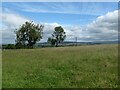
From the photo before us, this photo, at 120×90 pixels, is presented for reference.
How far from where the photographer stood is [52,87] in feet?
44.1

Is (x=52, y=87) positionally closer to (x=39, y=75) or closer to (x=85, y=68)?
(x=39, y=75)

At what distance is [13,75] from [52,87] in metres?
4.99

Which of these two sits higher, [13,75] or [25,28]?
[25,28]

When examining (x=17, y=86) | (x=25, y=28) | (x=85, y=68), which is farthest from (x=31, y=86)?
(x=25, y=28)

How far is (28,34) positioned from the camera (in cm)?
9500

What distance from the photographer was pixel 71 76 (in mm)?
16250

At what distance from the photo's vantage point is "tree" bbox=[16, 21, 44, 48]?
94312 mm

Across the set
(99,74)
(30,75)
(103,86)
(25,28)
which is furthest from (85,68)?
(25,28)

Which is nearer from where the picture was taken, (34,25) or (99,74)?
(99,74)

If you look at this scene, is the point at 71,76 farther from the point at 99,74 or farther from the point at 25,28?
the point at 25,28

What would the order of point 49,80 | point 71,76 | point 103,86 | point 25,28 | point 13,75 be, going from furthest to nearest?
point 25,28 → point 13,75 → point 71,76 → point 49,80 → point 103,86

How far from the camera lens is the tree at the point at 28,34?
309ft

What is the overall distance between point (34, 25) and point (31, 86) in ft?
277

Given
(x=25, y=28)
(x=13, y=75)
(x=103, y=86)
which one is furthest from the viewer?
(x=25, y=28)
